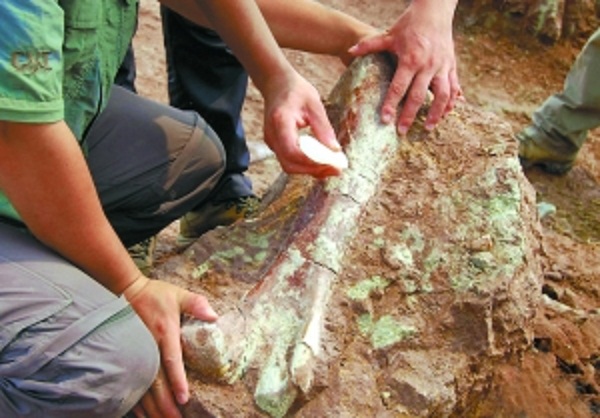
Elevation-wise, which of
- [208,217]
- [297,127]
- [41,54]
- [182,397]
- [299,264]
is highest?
[41,54]

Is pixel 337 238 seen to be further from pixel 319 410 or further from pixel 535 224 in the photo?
pixel 535 224

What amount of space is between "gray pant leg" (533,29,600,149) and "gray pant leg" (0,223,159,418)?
2528 millimetres

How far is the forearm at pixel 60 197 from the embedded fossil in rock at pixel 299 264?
0.18 m

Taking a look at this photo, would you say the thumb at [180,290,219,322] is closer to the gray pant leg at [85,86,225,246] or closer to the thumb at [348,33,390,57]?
the gray pant leg at [85,86,225,246]

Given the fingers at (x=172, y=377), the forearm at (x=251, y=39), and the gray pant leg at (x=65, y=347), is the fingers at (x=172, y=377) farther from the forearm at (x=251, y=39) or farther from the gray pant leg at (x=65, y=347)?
the forearm at (x=251, y=39)

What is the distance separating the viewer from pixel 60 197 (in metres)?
1.36

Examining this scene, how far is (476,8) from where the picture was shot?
14.6ft

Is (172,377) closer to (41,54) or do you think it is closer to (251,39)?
(41,54)

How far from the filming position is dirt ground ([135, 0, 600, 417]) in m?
2.03

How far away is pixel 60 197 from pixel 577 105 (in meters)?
2.64

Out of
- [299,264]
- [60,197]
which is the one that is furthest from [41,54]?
[299,264]

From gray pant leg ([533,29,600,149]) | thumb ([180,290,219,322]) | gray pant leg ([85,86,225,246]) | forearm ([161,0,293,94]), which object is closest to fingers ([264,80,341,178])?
forearm ([161,0,293,94])

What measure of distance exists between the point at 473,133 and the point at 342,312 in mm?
554

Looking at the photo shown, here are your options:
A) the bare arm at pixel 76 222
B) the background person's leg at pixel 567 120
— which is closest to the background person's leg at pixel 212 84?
the bare arm at pixel 76 222
